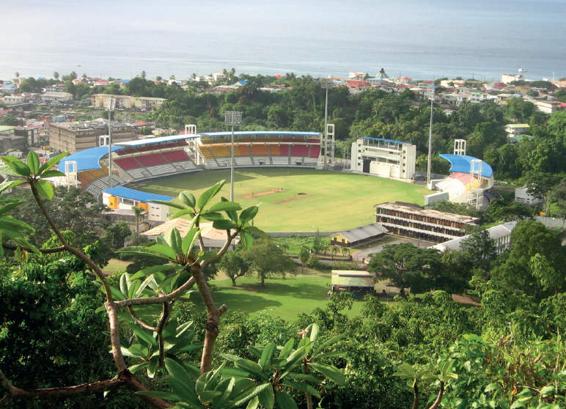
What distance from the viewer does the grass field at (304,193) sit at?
704 inches

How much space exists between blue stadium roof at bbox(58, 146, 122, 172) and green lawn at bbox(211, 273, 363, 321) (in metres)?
8.74

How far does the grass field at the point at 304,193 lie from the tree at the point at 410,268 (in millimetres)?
4309

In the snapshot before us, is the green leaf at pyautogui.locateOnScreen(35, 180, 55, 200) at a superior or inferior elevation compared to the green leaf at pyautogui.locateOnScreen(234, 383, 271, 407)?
superior

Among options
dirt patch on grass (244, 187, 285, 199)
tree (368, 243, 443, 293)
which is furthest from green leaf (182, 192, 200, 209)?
dirt patch on grass (244, 187, 285, 199)

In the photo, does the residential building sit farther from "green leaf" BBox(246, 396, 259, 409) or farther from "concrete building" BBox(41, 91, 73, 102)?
"green leaf" BBox(246, 396, 259, 409)

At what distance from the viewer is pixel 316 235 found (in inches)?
643

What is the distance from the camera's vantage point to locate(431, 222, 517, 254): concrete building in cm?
1446

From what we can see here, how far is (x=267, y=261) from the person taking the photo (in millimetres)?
13023

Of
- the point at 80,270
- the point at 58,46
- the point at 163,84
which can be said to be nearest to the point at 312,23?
the point at 58,46

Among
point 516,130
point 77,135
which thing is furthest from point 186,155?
point 516,130

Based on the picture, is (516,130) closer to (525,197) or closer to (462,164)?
(462,164)

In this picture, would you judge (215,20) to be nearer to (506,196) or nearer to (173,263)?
(506,196)

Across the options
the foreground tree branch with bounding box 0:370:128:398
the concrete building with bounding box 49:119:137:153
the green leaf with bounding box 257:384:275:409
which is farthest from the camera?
the concrete building with bounding box 49:119:137:153

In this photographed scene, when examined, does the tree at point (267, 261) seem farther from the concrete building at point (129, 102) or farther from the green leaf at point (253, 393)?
the concrete building at point (129, 102)
